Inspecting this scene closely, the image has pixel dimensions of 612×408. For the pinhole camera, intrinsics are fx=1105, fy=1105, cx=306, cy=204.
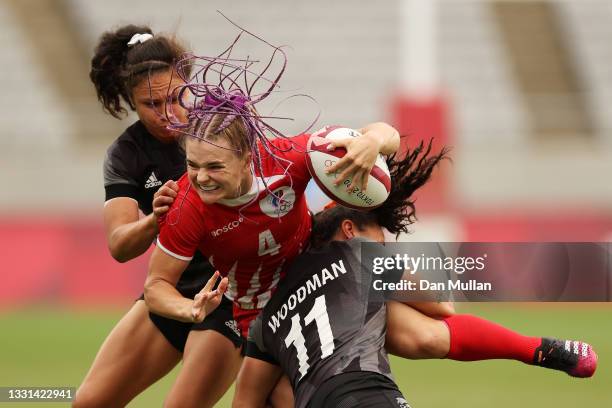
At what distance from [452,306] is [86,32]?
13508 millimetres

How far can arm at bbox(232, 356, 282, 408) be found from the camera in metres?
4.62

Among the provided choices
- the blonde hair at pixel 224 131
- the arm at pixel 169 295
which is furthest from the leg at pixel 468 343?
the blonde hair at pixel 224 131

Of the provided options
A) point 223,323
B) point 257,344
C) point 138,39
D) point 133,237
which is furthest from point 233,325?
point 138,39

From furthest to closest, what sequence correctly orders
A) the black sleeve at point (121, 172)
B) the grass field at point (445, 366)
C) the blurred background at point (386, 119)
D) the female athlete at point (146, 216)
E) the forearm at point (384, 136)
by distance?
the blurred background at point (386, 119) < the grass field at point (445, 366) < the black sleeve at point (121, 172) < the female athlete at point (146, 216) < the forearm at point (384, 136)

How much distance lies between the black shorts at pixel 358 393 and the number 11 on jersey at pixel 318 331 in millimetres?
135

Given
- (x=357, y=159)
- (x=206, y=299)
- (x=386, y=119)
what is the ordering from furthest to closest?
(x=386, y=119) → (x=357, y=159) → (x=206, y=299)

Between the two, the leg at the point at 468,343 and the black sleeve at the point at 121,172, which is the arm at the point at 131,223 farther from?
the leg at the point at 468,343

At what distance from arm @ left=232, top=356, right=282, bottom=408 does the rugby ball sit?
2.89 ft

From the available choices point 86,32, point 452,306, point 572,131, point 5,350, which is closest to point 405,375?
point 5,350

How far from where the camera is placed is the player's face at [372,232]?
15.1 ft

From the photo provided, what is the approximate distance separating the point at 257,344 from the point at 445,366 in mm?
5057

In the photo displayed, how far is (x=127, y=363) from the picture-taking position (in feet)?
16.7

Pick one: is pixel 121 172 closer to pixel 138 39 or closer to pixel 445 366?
pixel 138 39

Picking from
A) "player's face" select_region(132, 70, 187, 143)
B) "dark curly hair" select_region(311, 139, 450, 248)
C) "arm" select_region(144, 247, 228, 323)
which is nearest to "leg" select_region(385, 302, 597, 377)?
"dark curly hair" select_region(311, 139, 450, 248)
